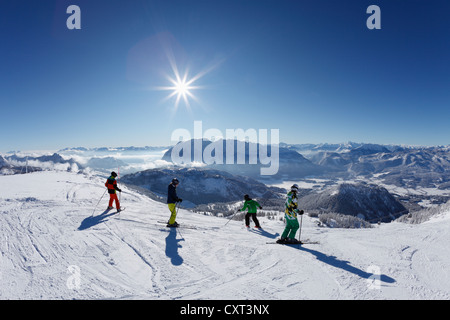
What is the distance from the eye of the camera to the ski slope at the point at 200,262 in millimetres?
5613

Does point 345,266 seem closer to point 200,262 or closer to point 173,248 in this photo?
point 200,262

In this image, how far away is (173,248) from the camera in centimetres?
872

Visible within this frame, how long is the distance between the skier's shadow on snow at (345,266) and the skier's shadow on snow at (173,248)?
17.7ft

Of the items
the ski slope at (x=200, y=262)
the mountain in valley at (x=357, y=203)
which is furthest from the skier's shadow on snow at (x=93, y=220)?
the mountain in valley at (x=357, y=203)

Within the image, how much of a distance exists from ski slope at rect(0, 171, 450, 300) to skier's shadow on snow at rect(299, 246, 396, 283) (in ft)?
0.12

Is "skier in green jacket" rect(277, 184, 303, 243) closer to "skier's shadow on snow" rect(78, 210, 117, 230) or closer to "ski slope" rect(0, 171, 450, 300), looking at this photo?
"ski slope" rect(0, 171, 450, 300)

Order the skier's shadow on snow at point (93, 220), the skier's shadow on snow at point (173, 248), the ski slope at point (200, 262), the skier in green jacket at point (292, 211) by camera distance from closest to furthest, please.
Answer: the ski slope at point (200, 262), the skier's shadow on snow at point (173, 248), the skier in green jacket at point (292, 211), the skier's shadow on snow at point (93, 220)

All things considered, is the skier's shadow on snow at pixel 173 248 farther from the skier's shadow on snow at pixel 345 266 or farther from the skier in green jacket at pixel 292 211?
the skier's shadow on snow at pixel 345 266

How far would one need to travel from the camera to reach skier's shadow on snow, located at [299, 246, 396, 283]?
659 cm

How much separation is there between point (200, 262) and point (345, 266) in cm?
519

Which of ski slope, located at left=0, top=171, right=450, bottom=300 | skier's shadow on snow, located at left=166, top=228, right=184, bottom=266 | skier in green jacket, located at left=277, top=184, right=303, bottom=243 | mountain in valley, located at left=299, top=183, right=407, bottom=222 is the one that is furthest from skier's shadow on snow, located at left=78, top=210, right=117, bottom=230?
mountain in valley, located at left=299, top=183, right=407, bottom=222

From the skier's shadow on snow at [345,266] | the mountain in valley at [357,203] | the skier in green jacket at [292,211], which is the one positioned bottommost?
the mountain in valley at [357,203]
